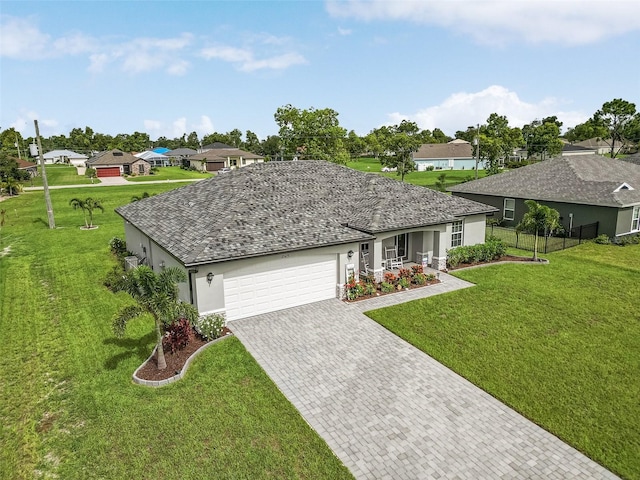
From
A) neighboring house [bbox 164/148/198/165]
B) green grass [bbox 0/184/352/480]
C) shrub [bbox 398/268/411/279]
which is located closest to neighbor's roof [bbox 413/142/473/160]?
neighboring house [bbox 164/148/198/165]

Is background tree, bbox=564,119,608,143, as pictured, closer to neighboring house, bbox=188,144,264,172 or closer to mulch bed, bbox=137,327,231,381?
neighboring house, bbox=188,144,264,172

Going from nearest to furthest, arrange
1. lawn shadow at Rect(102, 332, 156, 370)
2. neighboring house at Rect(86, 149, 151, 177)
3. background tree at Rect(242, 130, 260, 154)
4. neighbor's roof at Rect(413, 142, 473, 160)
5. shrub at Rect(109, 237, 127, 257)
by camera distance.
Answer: lawn shadow at Rect(102, 332, 156, 370) < shrub at Rect(109, 237, 127, 257) < neighboring house at Rect(86, 149, 151, 177) < neighbor's roof at Rect(413, 142, 473, 160) < background tree at Rect(242, 130, 260, 154)

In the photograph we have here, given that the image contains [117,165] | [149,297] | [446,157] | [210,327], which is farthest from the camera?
[446,157]

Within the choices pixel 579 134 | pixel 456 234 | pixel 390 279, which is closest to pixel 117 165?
pixel 456 234

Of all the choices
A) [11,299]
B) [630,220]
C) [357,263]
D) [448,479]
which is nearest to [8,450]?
[448,479]

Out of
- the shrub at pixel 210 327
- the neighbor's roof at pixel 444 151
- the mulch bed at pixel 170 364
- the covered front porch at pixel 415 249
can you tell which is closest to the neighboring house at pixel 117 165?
the neighbor's roof at pixel 444 151

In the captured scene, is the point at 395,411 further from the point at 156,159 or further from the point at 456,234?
the point at 156,159

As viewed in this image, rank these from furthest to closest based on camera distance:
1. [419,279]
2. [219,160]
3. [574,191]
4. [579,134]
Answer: [579,134]
[219,160]
[574,191]
[419,279]
